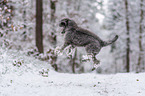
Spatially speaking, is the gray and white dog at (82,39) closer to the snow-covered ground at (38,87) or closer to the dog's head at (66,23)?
the dog's head at (66,23)

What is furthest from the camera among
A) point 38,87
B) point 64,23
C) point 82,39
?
point 64,23

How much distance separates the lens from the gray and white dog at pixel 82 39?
5.92 m

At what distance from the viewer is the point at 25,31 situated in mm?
13266

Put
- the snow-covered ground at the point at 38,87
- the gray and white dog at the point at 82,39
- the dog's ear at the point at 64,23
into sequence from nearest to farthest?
the snow-covered ground at the point at 38,87 < the gray and white dog at the point at 82,39 < the dog's ear at the point at 64,23

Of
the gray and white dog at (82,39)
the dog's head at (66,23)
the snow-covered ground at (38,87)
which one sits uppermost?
the dog's head at (66,23)

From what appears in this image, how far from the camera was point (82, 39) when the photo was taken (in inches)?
237

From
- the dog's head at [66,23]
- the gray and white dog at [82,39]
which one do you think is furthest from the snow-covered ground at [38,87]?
the dog's head at [66,23]

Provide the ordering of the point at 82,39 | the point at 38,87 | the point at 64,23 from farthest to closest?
the point at 64,23
the point at 82,39
the point at 38,87

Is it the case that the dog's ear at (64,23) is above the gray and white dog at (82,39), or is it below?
above

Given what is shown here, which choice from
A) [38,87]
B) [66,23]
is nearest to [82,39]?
[66,23]

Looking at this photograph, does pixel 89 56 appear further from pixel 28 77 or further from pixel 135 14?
pixel 135 14

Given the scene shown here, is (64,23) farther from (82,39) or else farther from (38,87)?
(38,87)

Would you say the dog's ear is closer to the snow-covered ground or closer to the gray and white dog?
the gray and white dog

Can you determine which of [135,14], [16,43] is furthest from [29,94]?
[135,14]
